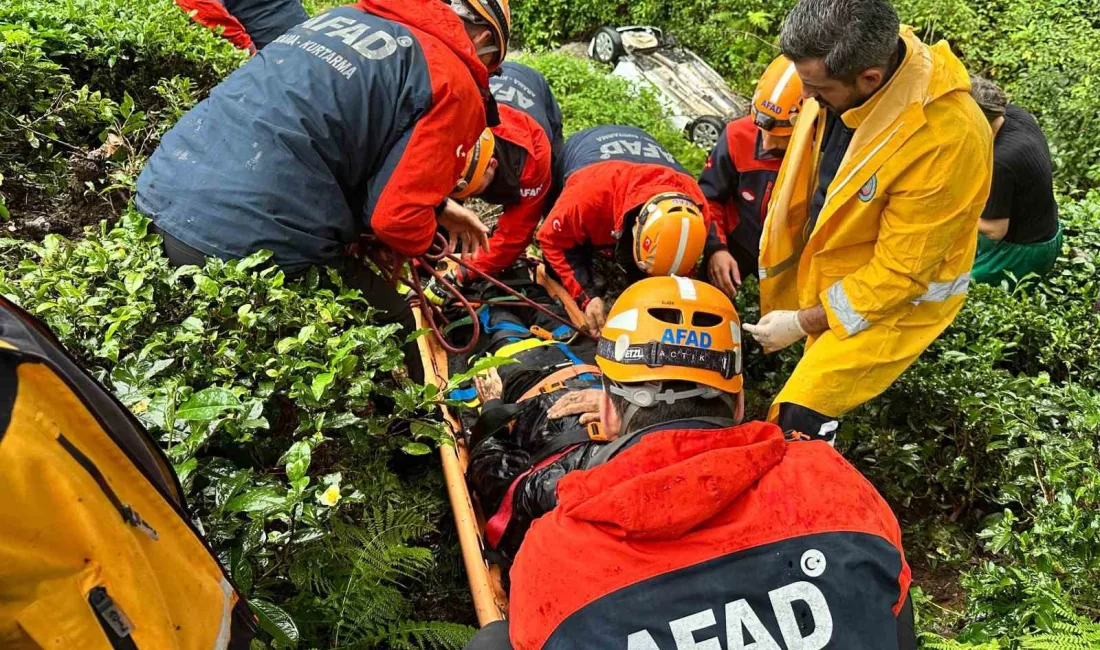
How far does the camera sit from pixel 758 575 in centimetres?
153

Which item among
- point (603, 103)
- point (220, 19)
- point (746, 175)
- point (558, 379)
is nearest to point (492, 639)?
point (558, 379)

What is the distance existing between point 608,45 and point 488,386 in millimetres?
6508

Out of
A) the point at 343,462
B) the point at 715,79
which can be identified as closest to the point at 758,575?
the point at 343,462

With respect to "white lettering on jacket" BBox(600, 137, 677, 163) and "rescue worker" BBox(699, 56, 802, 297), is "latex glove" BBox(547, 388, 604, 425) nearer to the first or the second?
"rescue worker" BBox(699, 56, 802, 297)

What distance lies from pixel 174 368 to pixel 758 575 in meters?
1.75

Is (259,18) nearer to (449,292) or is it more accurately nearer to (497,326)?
(449,292)

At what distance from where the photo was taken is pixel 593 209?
448 cm

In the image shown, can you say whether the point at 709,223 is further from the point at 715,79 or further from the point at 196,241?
the point at 715,79

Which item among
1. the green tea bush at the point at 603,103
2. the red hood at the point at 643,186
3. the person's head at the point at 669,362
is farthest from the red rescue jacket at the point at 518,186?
the green tea bush at the point at 603,103

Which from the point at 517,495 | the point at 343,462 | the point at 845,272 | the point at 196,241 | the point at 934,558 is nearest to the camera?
the point at 343,462

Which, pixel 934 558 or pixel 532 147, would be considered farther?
pixel 532 147

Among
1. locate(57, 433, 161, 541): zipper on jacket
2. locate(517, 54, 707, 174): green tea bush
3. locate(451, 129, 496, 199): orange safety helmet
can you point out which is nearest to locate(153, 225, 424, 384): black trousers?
locate(451, 129, 496, 199): orange safety helmet

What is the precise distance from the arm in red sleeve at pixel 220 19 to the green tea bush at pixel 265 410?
3.25 metres

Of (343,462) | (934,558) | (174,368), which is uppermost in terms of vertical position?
(174,368)
